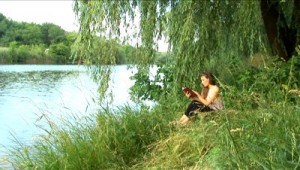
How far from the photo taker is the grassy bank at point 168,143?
2.65 meters

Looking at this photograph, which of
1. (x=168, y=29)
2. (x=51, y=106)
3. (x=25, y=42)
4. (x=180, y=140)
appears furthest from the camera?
(x=25, y=42)

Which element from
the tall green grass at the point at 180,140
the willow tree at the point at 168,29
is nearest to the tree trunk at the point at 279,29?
the willow tree at the point at 168,29

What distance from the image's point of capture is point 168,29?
660cm

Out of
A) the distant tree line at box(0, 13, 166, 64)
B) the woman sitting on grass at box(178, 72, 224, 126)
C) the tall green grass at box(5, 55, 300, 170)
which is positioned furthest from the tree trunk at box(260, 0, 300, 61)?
the distant tree line at box(0, 13, 166, 64)

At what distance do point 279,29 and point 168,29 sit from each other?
259cm

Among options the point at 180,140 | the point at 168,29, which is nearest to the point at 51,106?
the point at 168,29

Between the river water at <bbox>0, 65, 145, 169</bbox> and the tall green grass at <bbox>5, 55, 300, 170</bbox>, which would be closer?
the tall green grass at <bbox>5, 55, 300, 170</bbox>

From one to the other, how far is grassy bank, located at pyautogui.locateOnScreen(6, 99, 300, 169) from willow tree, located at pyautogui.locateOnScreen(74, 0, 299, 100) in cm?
96

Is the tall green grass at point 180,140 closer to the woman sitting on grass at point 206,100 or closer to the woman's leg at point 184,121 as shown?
the woman's leg at point 184,121

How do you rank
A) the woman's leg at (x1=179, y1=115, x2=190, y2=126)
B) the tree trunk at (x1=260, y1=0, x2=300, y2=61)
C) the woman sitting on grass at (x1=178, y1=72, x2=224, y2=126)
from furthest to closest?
the tree trunk at (x1=260, y1=0, x2=300, y2=61) → the woman sitting on grass at (x1=178, y1=72, x2=224, y2=126) → the woman's leg at (x1=179, y1=115, x2=190, y2=126)

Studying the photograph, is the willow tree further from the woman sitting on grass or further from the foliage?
the foliage

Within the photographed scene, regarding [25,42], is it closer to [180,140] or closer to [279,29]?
[279,29]

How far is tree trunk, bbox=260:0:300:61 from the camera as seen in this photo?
25.7 ft

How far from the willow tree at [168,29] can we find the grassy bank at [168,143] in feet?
3.14
